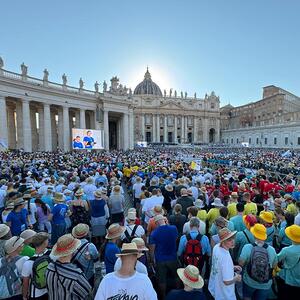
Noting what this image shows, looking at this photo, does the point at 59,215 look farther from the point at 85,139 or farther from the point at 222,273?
the point at 85,139

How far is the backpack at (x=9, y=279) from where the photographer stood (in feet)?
9.14

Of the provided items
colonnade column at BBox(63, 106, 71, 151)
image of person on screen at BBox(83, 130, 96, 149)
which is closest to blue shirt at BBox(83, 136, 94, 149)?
image of person on screen at BBox(83, 130, 96, 149)

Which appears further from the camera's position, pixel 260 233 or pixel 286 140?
pixel 286 140

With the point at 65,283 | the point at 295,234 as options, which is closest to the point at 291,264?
the point at 295,234

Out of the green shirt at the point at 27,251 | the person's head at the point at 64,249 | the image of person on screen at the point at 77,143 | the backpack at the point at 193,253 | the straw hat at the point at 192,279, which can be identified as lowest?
the backpack at the point at 193,253

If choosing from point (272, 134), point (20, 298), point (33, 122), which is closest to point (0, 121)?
point (33, 122)

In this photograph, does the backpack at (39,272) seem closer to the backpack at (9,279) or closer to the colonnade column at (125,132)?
the backpack at (9,279)

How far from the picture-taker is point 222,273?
3.03m

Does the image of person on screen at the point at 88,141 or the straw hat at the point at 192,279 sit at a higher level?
the image of person on screen at the point at 88,141

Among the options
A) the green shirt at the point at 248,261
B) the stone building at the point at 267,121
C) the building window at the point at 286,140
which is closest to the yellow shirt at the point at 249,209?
the green shirt at the point at 248,261

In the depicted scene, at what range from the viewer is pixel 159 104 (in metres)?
91.2

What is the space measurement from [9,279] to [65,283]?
37.1 inches

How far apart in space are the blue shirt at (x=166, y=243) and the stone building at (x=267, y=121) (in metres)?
57.4

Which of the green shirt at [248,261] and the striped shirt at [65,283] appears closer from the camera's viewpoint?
the striped shirt at [65,283]
